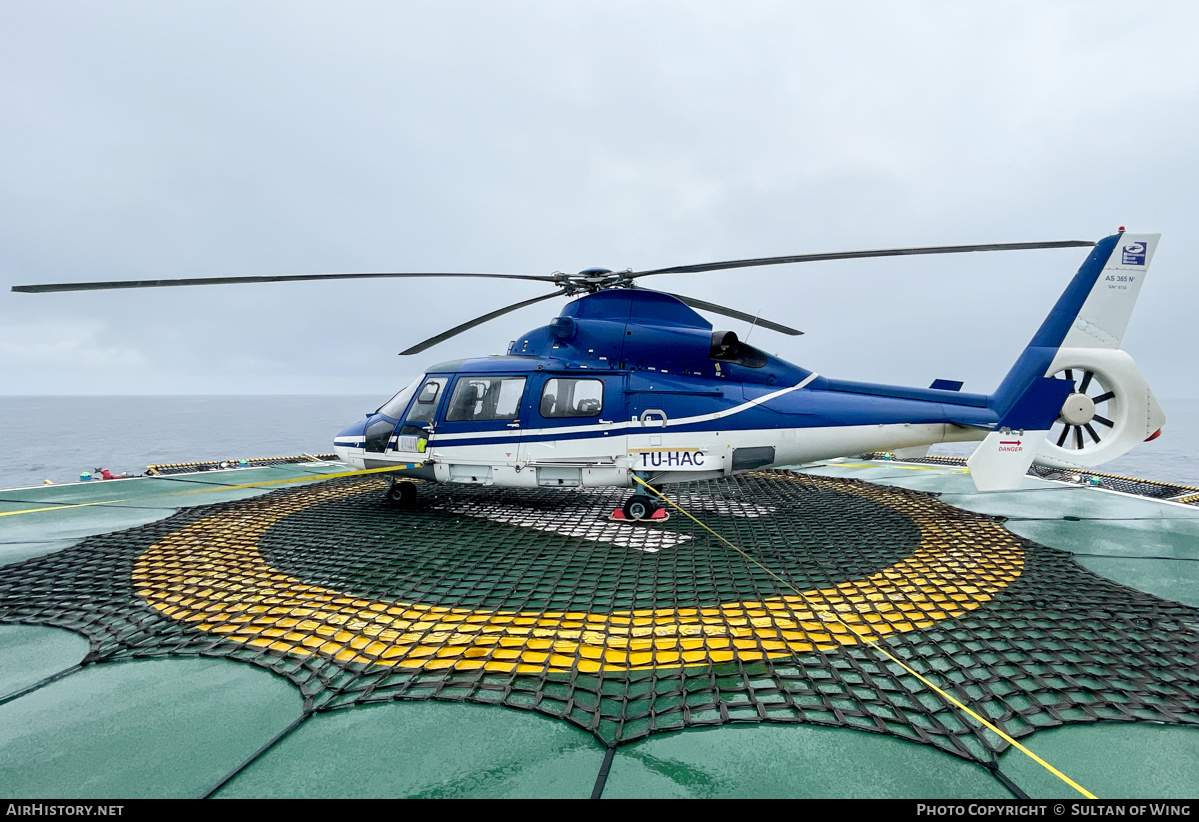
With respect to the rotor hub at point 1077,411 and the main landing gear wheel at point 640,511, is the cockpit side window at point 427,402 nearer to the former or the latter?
the main landing gear wheel at point 640,511

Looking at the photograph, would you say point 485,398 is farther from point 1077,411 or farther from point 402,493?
point 1077,411

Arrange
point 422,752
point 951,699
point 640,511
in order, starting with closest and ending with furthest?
point 422,752, point 951,699, point 640,511

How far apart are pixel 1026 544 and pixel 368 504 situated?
882 centimetres

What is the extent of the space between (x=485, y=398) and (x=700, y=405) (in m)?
3.17

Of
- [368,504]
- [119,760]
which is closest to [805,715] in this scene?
[119,760]

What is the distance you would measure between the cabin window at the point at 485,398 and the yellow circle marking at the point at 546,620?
124 inches

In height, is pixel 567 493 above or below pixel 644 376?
below

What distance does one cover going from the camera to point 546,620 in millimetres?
4047

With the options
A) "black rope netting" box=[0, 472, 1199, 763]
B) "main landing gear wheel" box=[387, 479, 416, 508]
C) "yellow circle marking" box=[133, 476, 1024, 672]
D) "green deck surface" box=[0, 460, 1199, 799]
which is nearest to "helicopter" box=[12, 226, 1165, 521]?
"main landing gear wheel" box=[387, 479, 416, 508]

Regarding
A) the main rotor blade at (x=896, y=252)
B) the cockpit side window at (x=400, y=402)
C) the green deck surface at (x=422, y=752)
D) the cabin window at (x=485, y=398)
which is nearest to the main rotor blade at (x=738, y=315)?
the main rotor blade at (x=896, y=252)

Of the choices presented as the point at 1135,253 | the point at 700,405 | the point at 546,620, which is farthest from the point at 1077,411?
the point at 546,620

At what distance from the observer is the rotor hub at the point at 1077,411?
6871mm

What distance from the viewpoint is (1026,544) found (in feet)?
18.8

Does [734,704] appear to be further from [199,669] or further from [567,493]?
[567,493]
